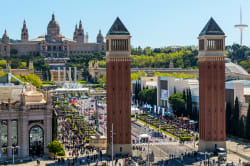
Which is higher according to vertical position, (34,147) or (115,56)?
(115,56)

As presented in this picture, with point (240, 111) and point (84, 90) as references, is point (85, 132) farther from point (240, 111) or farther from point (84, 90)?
point (84, 90)

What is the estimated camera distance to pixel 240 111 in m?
88.8

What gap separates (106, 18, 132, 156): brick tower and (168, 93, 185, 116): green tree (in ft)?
124

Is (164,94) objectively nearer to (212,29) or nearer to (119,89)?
(212,29)

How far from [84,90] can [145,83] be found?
105ft

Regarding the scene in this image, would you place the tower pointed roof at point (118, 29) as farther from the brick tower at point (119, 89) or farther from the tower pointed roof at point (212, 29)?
the tower pointed roof at point (212, 29)

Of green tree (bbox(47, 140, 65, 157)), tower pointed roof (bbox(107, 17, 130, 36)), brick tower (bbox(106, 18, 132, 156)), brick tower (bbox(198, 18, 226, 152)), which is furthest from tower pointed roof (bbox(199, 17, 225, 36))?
green tree (bbox(47, 140, 65, 157))

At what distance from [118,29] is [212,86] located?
17365 mm

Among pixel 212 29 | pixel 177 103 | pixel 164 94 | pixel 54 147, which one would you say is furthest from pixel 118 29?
pixel 164 94

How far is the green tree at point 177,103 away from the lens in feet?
362

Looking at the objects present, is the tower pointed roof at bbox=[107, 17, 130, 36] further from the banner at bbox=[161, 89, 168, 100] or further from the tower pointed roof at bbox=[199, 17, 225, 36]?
the banner at bbox=[161, 89, 168, 100]

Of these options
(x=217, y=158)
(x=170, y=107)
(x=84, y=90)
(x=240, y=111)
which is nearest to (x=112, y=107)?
(x=217, y=158)

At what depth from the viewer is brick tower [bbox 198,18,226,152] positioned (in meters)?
75.7

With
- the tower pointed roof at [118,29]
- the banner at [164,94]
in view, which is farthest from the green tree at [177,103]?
the tower pointed roof at [118,29]
